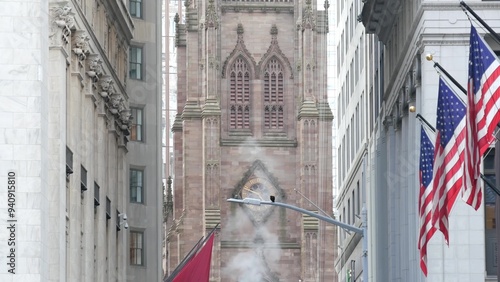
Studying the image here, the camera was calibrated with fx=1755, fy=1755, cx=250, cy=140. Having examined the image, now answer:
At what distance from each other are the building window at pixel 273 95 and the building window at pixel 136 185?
72.6m

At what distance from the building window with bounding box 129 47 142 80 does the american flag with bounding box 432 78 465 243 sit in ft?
107

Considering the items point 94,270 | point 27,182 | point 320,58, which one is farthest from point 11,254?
point 320,58

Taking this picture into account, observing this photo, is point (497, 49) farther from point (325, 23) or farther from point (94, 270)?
point (325, 23)

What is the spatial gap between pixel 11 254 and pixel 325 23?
102m

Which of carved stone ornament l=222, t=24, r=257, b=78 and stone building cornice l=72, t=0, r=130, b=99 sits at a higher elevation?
carved stone ornament l=222, t=24, r=257, b=78

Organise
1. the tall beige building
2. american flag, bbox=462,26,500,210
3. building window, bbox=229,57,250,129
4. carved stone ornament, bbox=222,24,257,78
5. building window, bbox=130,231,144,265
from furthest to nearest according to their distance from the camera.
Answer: building window, bbox=229,57,250,129 < carved stone ornament, bbox=222,24,257,78 < building window, bbox=130,231,144,265 < the tall beige building < american flag, bbox=462,26,500,210

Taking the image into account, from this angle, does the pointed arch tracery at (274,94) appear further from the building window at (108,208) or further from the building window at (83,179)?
the building window at (83,179)

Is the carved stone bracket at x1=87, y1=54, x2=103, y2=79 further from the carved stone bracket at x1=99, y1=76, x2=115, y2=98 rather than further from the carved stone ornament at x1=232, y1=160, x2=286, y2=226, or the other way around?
the carved stone ornament at x1=232, y1=160, x2=286, y2=226

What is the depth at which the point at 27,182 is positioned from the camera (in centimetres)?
4153

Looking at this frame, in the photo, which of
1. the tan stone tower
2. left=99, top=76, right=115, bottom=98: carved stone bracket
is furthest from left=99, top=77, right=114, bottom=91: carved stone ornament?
the tan stone tower

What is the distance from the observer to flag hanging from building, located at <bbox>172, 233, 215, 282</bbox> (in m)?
54.9

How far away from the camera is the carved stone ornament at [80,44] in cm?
4934

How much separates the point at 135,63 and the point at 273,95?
73292 millimetres

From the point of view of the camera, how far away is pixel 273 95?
143 metres
